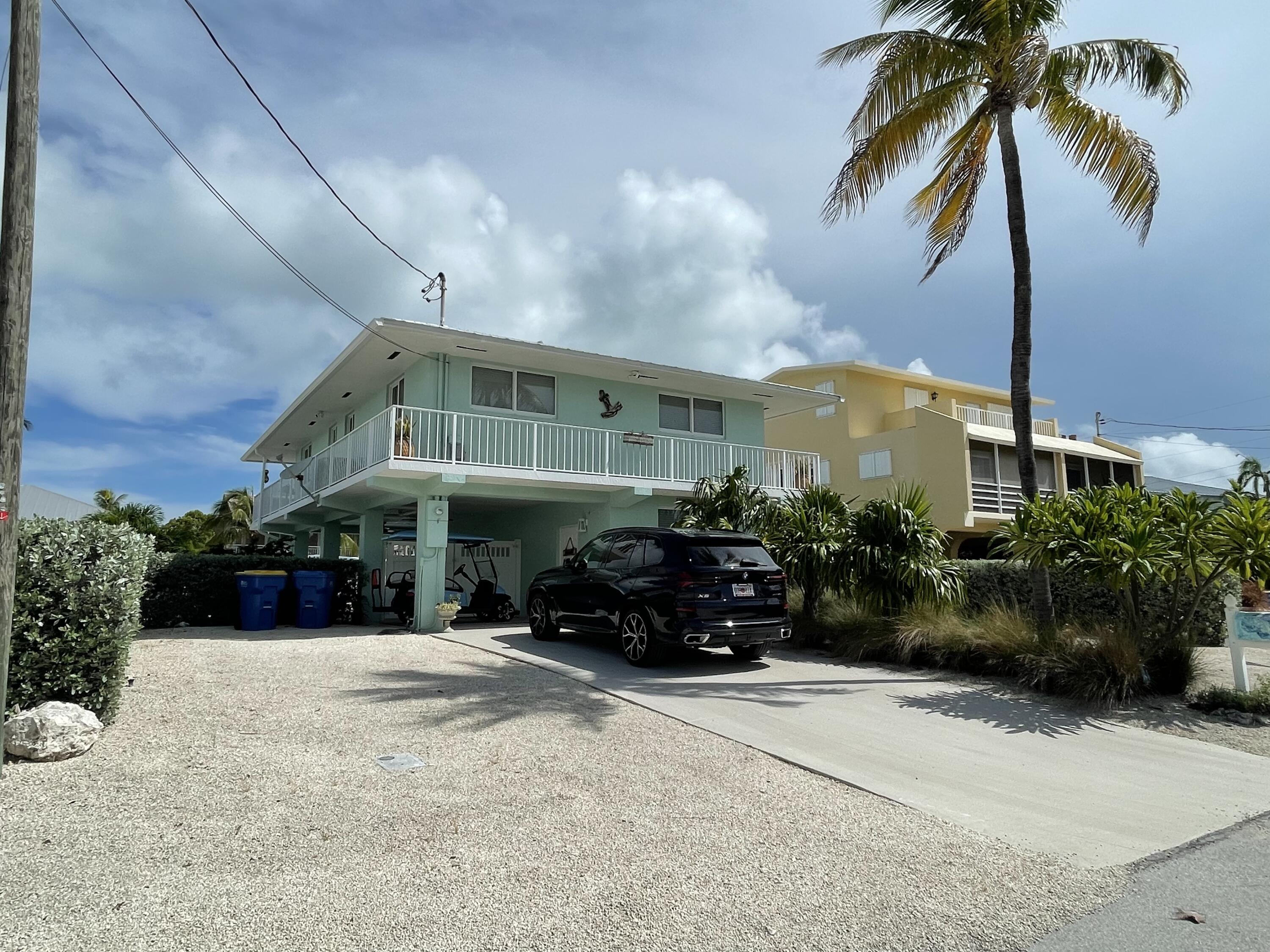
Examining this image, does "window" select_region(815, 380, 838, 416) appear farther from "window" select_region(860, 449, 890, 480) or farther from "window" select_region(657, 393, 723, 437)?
"window" select_region(657, 393, 723, 437)

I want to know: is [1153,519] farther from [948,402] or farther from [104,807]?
[948,402]

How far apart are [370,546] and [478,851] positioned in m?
15.2

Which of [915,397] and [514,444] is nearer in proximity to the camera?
[514,444]

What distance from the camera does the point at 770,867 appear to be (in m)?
4.04

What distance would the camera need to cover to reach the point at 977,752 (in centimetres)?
650

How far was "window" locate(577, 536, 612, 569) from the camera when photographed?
1109cm

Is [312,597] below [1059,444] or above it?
below

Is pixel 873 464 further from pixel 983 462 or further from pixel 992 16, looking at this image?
pixel 992 16

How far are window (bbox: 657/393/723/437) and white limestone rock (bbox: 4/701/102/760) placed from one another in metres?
14.1

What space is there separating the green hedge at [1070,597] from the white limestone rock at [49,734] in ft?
33.7

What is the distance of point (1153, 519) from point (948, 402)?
21.9 metres

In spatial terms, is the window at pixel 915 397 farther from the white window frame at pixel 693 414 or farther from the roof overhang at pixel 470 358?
the white window frame at pixel 693 414

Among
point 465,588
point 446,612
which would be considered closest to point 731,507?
point 446,612

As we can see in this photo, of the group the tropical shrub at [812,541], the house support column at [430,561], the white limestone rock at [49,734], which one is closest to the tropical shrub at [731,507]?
the tropical shrub at [812,541]
